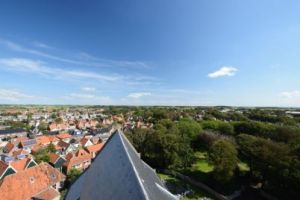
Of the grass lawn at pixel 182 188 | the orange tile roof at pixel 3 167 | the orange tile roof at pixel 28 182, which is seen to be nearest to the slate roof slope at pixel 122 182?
the orange tile roof at pixel 28 182

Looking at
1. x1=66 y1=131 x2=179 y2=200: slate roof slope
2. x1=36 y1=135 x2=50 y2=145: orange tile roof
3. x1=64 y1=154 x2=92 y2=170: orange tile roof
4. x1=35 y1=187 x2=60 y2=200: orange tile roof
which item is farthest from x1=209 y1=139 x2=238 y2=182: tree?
x1=36 y1=135 x2=50 y2=145: orange tile roof

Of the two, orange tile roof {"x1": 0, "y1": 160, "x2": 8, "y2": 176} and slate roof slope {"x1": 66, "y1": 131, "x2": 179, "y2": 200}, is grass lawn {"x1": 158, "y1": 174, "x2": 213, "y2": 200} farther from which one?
orange tile roof {"x1": 0, "y1": 160, "x2": 8, "y2": 176}

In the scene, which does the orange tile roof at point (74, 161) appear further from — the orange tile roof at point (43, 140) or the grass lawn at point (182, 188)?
the orange tile roof at point (43, 140)

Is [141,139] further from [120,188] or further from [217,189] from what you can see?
[120,188]

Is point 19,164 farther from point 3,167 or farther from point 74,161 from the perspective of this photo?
point 74,161

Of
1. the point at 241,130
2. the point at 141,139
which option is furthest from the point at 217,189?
the point at 241,130
